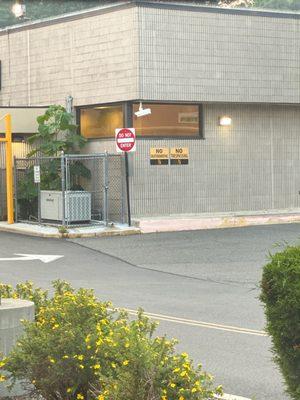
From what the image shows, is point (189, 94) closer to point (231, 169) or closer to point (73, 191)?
point (231, 169)

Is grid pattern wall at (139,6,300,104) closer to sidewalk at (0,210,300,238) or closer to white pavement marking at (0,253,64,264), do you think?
sidewalk at (0,210,300,238)

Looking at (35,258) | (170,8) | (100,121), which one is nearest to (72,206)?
(100,121)

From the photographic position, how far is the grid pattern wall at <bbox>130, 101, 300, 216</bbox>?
2450 centimetres

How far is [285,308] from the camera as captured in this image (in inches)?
192

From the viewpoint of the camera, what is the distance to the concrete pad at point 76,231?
871 inches

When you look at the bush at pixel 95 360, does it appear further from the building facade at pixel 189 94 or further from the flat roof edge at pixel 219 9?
the flat roof edge at pixel 219 9

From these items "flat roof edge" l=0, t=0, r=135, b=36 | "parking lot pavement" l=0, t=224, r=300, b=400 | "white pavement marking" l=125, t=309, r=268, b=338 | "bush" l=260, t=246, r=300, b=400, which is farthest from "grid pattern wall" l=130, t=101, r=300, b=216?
"bush" l=260, t=246, r=300, b=400

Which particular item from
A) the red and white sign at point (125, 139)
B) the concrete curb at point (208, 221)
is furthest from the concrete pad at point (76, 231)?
the red and white sign at point (125, 139)

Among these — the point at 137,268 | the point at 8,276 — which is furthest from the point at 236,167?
the point at 8,276

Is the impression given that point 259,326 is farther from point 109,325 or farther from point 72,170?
point 72,170

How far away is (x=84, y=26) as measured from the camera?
25312 mm

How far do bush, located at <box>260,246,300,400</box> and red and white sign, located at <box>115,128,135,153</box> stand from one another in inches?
708

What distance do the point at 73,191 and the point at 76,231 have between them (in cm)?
176

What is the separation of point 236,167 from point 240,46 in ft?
11.8
